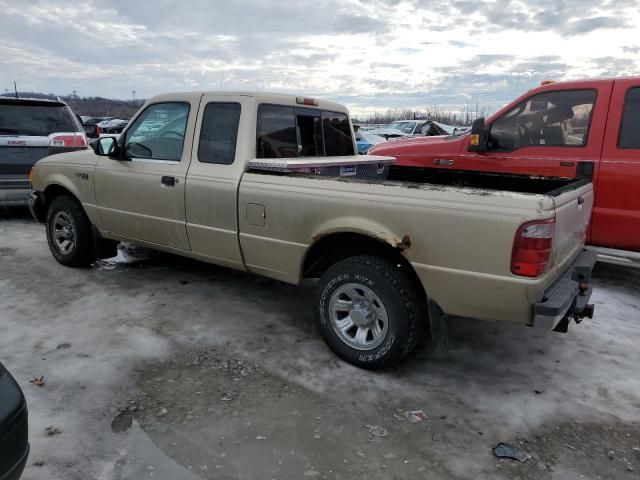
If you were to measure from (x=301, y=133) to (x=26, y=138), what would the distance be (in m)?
5.03

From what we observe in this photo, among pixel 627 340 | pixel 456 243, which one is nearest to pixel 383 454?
pixel 456 243

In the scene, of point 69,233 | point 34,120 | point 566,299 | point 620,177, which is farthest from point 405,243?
point 34,120

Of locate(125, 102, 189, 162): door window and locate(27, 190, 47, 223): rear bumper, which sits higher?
locate(125, 102, 189, 162): door window

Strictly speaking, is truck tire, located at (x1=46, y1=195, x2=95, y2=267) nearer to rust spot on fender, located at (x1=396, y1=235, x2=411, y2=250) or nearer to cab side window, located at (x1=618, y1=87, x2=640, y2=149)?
rust spot on fender, located at (x1=396, y1=235, x2=411, y2=250)

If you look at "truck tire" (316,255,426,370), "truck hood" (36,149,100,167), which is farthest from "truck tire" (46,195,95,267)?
"truck tire" (316,255,426,370)

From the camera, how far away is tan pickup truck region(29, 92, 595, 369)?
9.45ft

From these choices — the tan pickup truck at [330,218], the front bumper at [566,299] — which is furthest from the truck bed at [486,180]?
the front bumper at [566,299]

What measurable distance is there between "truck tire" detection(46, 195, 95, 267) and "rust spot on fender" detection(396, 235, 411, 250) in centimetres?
367

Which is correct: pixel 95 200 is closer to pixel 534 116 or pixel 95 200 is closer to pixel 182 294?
pixel 182 294

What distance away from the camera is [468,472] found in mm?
2521

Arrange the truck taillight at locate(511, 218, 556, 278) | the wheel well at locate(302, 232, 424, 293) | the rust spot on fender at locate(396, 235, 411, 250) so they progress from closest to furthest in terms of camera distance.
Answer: the truck taillight at locate(511, 218, 556, 278) < the rust spot on fender at locate(396, 235, 411, 250) < the wheel well at locate(302, 232, 424, 293)

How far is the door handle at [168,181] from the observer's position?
4346 millimetres

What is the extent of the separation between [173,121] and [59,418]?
8.75 feet

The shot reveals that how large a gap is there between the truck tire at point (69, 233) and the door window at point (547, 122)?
4.52 meters
